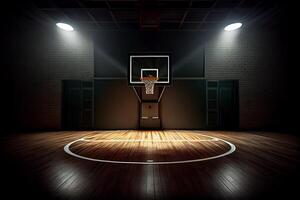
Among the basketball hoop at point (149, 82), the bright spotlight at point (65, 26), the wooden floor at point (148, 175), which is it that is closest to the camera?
the wooden floor at point (148, 175)

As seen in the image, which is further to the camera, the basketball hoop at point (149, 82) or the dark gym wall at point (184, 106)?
the dark gym wall at point (184, 106)

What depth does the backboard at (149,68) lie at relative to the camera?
6605 millimetres

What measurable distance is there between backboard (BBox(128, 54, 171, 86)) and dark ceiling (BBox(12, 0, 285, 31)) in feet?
3.69

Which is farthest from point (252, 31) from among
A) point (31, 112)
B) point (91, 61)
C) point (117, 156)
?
point (31, 112)

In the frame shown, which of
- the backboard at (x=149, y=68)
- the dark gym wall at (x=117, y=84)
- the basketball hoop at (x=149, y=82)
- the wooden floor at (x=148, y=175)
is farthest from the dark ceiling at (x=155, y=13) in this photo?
the wooden floor at (x=148, y=175)

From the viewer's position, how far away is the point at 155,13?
518 centimetres

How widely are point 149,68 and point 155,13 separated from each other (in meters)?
2.05

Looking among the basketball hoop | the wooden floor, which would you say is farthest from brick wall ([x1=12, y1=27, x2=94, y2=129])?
the wooden floor

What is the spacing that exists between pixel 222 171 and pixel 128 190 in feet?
4.13

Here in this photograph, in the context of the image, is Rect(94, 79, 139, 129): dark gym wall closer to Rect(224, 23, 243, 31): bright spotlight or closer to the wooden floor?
the wooden floor

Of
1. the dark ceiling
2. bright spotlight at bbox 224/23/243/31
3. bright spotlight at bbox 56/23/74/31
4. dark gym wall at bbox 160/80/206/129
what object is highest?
the dark ceiling

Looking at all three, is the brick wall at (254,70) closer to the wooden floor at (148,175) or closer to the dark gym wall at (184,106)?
the dark gym wall at (184,106)

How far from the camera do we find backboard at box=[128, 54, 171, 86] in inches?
260

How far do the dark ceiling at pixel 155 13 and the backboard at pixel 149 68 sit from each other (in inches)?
44.3
